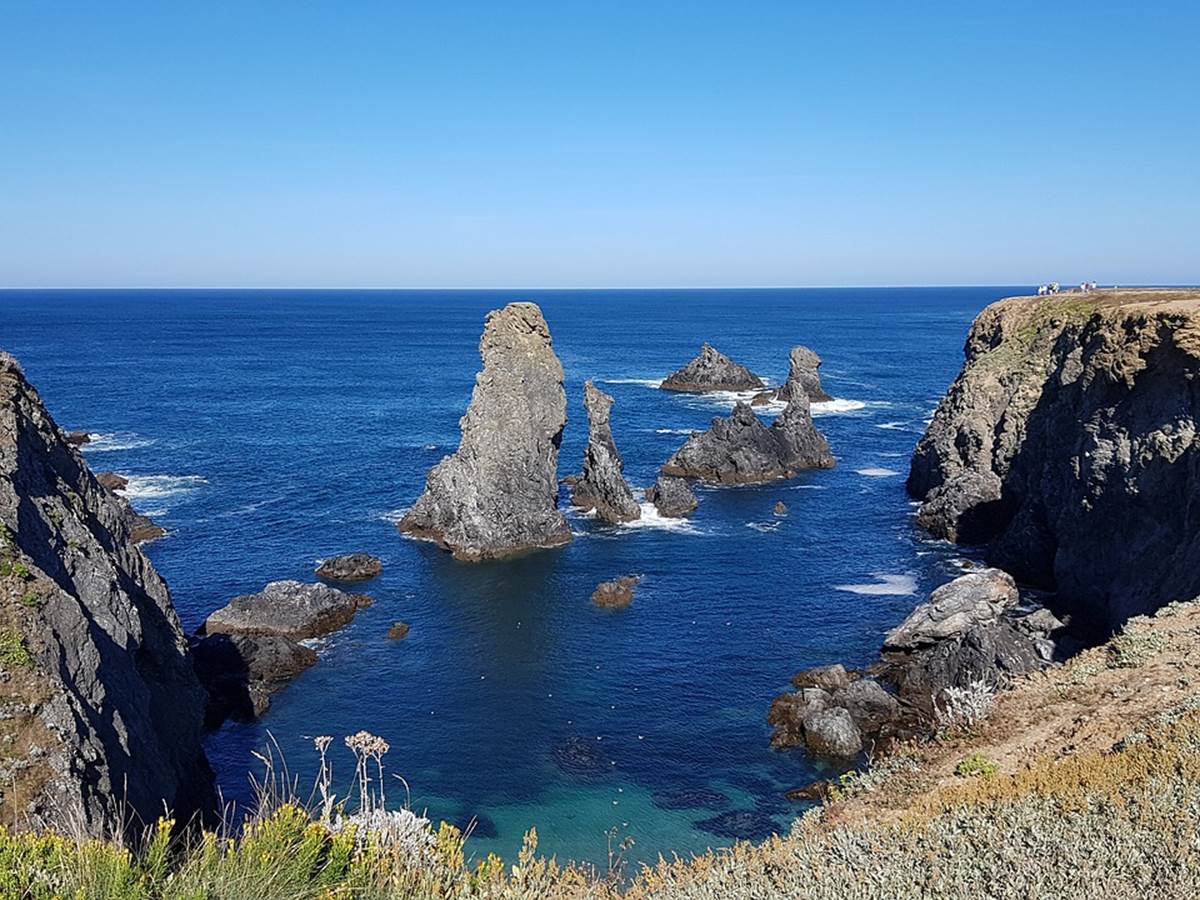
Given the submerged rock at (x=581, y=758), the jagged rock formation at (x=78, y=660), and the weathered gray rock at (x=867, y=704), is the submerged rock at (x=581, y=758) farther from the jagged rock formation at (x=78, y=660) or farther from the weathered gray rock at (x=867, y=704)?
the jagged rock formation at (x=78, y=660)

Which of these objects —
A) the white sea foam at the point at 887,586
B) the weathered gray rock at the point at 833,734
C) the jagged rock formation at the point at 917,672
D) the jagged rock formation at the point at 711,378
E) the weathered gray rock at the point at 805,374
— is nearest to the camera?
the weathered gray rock at the point at 833,734

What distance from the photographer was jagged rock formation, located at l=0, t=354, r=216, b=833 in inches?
752

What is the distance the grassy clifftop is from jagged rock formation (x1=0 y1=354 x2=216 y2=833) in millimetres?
4086

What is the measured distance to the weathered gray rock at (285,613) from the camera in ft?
159

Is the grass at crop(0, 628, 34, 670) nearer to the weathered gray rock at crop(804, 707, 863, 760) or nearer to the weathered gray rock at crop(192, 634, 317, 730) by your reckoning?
the weathered gray rock at crop(192, 634, 317, 730)

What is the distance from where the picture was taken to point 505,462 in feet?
214

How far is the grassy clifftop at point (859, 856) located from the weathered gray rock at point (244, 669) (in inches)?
1130

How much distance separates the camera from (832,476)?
83.6m

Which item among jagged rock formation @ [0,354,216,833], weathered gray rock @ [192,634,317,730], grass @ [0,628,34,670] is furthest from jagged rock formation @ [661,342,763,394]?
grass @ [0,628,34,670]

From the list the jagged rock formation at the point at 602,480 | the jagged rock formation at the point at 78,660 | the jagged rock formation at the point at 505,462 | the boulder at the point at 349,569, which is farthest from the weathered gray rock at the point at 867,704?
the jagged rock formation at the point at 602,480

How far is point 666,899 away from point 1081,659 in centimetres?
1759

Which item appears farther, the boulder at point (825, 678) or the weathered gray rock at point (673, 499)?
the weathered gray rock at point (673, 499)

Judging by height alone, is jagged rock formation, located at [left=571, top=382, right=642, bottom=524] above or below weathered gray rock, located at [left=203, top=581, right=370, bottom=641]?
above

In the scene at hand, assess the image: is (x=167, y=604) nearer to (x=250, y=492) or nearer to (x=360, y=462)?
(x=250, y=492)
